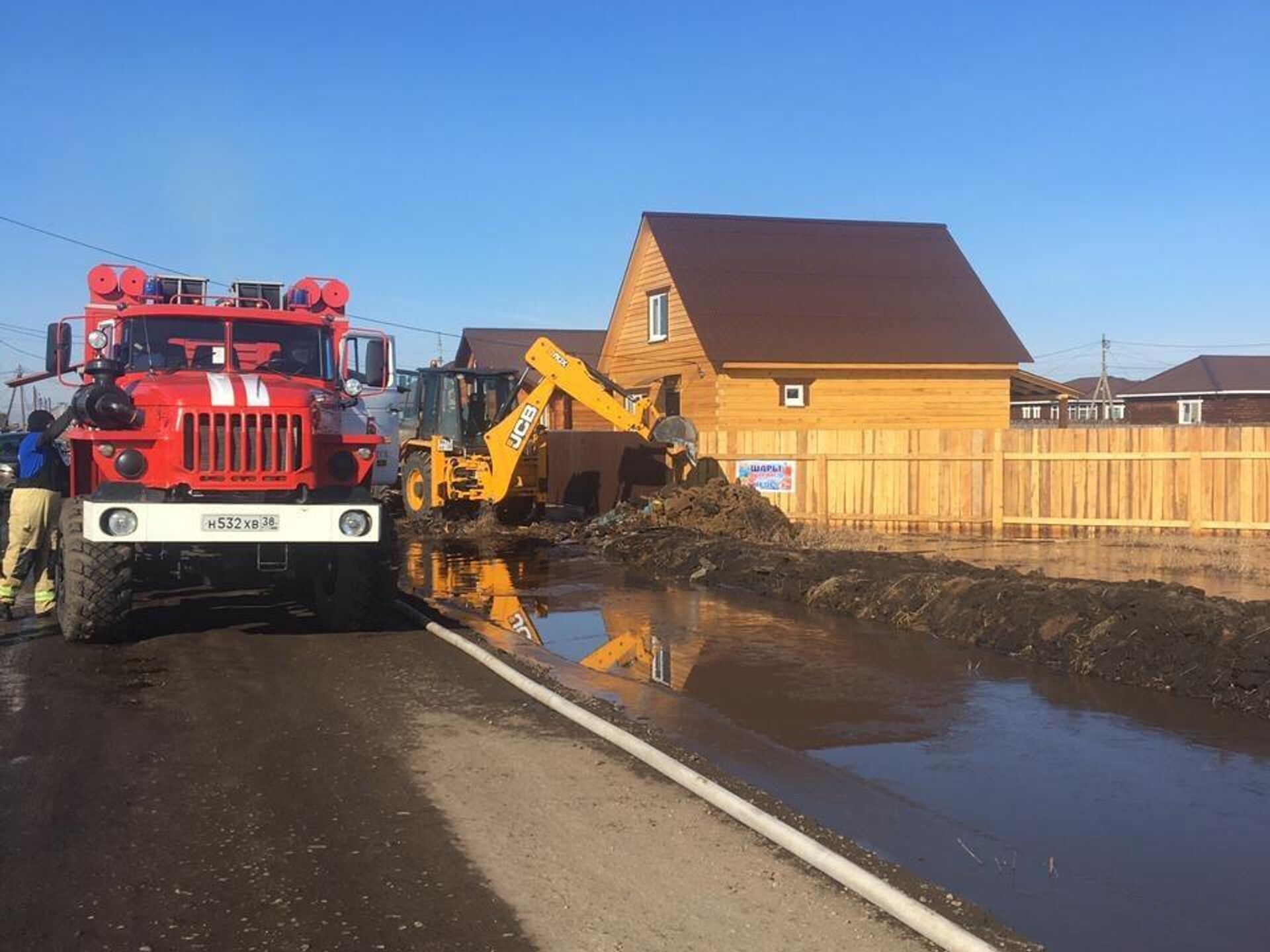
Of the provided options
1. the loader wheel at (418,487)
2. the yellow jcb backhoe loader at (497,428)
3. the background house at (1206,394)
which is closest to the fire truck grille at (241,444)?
the yellow jcb backhoe loader at (497,428)

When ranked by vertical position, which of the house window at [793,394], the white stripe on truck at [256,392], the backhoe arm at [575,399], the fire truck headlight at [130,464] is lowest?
the fire truck headlight at [130,464]

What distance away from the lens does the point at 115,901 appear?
176 inches

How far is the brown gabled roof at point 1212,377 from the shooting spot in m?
56.2

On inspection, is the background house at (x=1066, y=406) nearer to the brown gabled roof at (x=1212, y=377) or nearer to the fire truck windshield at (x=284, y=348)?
the brown gabled roof at (x=1212, y=377)

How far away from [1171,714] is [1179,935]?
3.59 metres

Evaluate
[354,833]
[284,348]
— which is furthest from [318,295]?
[354,833]

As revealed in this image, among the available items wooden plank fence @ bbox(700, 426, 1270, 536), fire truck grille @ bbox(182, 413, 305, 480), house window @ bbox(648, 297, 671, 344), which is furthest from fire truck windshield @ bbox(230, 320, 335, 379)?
house window @ bbox(648, 297, 671, 344)

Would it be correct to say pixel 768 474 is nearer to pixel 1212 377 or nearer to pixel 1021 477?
pixel 1021 477

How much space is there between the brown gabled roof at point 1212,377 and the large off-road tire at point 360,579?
176ft

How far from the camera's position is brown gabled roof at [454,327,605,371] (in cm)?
5003

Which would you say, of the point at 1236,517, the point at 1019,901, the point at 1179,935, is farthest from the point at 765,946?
the point at 1236,517

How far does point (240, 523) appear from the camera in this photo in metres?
8.92

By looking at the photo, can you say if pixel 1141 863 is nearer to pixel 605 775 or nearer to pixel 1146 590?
pixel 605 775

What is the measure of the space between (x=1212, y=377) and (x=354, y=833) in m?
60.1
